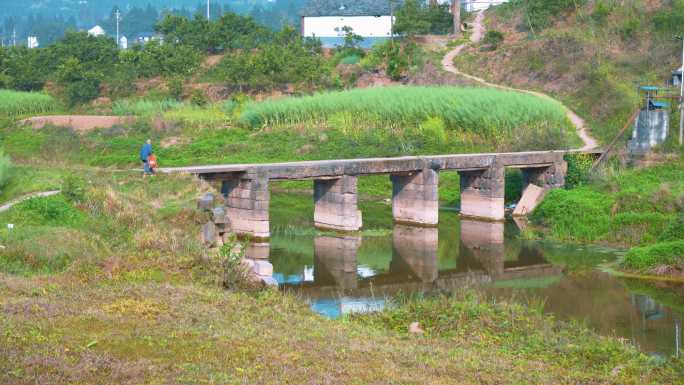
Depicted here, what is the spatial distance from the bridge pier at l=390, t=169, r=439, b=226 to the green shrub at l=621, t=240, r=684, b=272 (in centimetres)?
828

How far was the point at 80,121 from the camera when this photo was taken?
48938 mm

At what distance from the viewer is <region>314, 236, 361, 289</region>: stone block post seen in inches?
1043

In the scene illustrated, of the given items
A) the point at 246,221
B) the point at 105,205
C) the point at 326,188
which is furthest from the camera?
the point at 326,188

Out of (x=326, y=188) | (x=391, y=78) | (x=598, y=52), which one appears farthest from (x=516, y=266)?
(x=391, y=78)

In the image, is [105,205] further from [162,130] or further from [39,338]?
[162,130]

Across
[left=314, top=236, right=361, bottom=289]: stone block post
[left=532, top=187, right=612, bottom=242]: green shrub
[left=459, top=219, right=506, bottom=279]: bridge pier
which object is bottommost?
[left=459, top=219, right=506, bottom=279]: bridge pier

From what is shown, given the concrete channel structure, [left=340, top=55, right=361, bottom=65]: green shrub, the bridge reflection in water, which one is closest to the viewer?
the bridge reflection in water

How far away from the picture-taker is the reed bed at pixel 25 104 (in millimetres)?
53344

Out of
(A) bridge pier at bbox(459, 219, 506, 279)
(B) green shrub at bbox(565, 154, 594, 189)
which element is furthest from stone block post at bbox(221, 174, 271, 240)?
(B) green shrub at bbox(565, 154, 594, 189)

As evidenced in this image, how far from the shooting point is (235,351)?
1438 centimetres

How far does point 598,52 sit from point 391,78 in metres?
11.5

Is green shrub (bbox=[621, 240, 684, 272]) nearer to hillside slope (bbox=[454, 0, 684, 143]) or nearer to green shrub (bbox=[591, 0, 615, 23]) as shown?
hillside slope (bbox=[454, 0, 684, 143])

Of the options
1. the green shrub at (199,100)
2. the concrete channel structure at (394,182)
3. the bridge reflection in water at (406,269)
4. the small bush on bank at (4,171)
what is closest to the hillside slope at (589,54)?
the concrete channel structure at (394,182)

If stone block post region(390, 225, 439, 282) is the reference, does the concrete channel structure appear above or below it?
above
